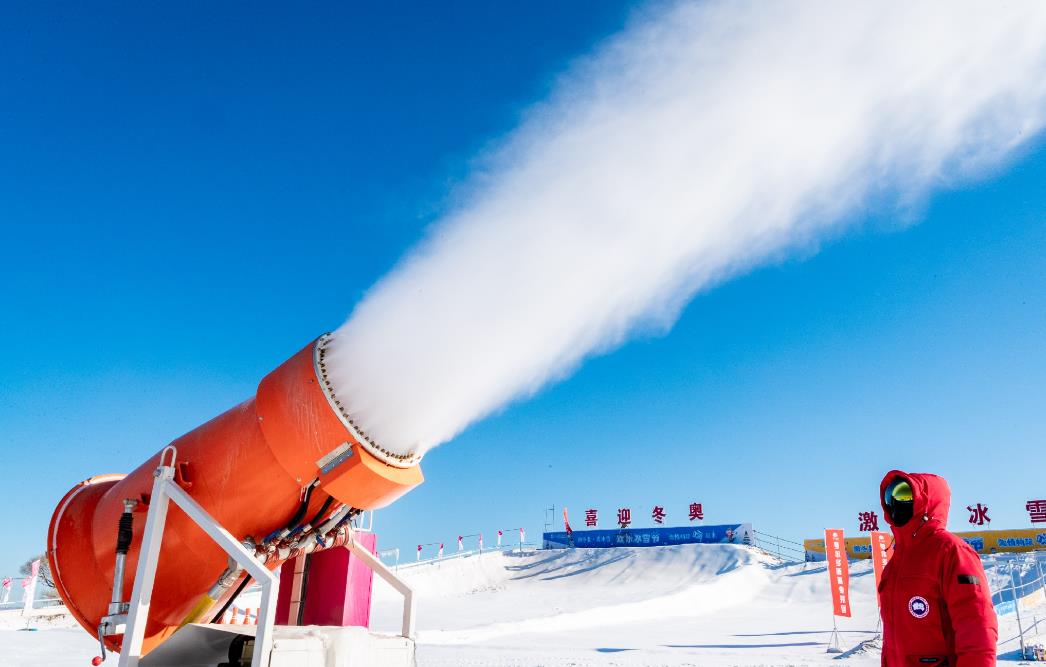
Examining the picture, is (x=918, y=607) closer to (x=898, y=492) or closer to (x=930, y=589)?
(x=930, y=589)

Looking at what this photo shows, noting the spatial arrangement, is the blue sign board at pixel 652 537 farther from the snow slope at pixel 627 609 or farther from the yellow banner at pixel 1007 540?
the yellow banner at pixel 1007 540

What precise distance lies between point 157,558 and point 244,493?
66 centimetres

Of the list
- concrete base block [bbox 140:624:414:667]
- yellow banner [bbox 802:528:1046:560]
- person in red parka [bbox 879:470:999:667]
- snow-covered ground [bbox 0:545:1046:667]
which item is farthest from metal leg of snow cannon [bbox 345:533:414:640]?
yellow banner [bbox 802:528:1046:560]

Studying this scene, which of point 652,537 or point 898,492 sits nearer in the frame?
point 898,492

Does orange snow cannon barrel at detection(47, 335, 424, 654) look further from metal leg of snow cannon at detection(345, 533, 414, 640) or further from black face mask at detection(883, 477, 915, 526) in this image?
black face mask at detection(883, 477, 915, 526)

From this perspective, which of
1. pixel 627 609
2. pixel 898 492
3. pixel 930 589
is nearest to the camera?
pixel 930 589

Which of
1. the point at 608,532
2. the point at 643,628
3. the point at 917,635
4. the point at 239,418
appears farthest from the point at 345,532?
the point at 608,532

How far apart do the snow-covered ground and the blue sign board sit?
221 centimetres

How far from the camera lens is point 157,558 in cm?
479

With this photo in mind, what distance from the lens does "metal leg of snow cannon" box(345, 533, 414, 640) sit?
5711 millimetres

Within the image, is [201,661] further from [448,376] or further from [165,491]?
[448,376]

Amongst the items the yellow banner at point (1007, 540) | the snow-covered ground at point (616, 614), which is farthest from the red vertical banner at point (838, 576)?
the yellow banner at point (1007, 540)

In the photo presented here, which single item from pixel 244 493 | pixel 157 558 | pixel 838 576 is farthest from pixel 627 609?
pixel 157 558

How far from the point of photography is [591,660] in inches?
551
